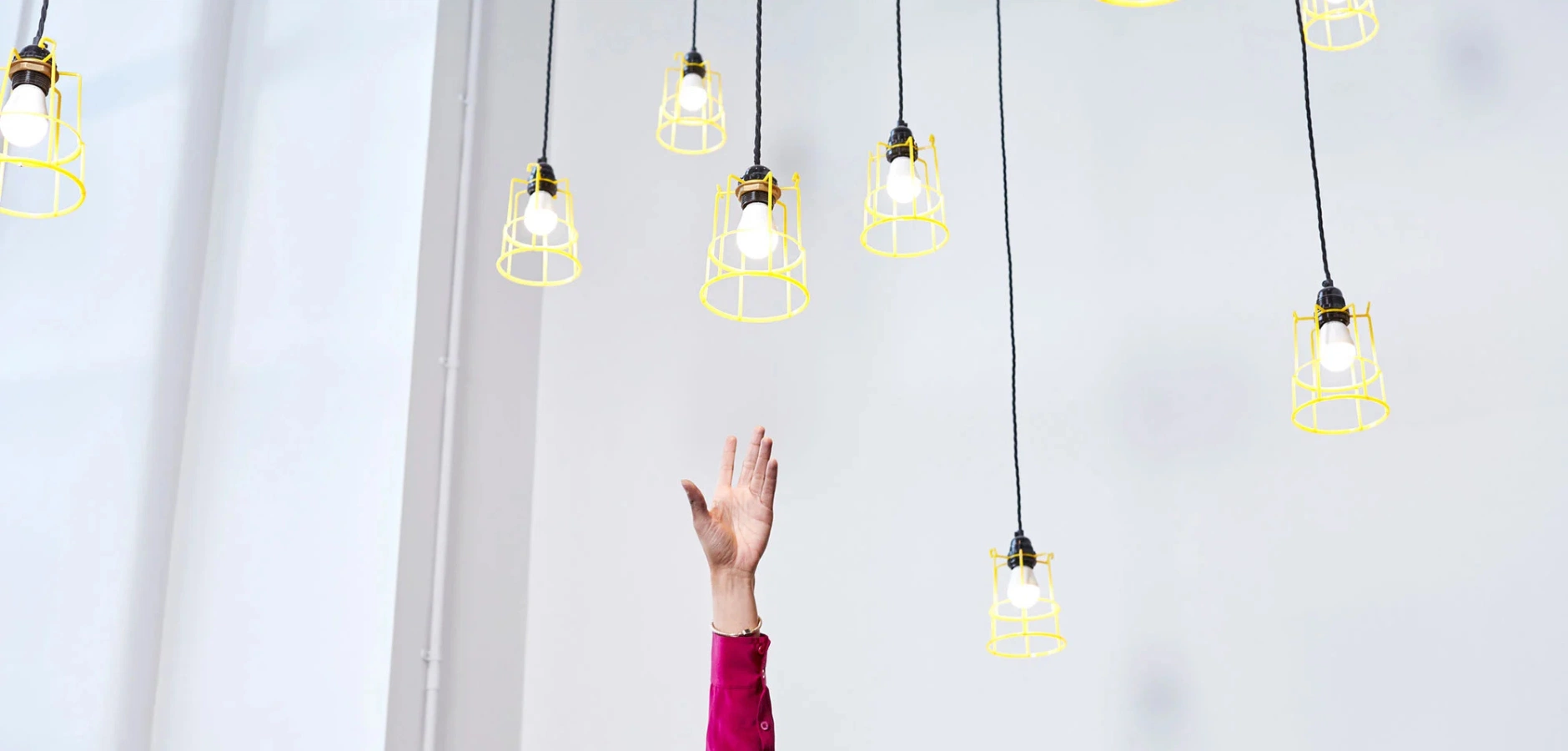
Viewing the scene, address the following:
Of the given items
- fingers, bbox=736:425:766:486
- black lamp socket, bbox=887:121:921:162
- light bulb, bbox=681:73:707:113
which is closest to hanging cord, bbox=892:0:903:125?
black lamp socket, bbox=887:121:921:162

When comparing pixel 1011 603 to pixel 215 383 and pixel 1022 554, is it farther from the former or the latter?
pixel 215 383

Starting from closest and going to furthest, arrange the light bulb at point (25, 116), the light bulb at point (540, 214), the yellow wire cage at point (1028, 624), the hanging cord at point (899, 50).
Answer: the light bulb at point (25, 116) → the hanging cord at point (899, 50) → the light bulb at point (540, 214) → the yellow wire cage at point (1028, 624)

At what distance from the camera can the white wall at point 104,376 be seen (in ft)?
15.2

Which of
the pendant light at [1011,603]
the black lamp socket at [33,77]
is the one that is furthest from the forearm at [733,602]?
the pendant light at [1011,603]

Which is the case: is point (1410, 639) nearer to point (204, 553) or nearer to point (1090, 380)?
point (1090, 380)

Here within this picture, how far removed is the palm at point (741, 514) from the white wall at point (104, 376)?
3078mm

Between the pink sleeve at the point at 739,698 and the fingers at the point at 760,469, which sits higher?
the fingers at the point at 760,469

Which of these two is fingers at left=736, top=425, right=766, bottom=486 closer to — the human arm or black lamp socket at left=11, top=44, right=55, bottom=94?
the human arm

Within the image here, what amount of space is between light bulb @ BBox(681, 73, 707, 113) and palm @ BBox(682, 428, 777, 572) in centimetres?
111

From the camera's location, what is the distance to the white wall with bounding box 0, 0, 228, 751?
4637 millimetres

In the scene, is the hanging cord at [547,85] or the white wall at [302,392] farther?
the white wall at [302,392]

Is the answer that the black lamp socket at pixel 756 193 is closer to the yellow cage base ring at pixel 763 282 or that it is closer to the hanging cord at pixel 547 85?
the yellow cage base ring at pixel 763 282

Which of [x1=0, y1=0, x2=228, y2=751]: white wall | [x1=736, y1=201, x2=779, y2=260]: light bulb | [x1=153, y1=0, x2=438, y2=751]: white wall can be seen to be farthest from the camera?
[x1=0, y1=0, x2=228, y2=751]: white wall

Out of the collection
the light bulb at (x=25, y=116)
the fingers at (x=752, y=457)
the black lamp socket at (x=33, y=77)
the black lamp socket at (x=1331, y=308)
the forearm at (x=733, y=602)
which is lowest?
the forearm at (x=733, y=602)
